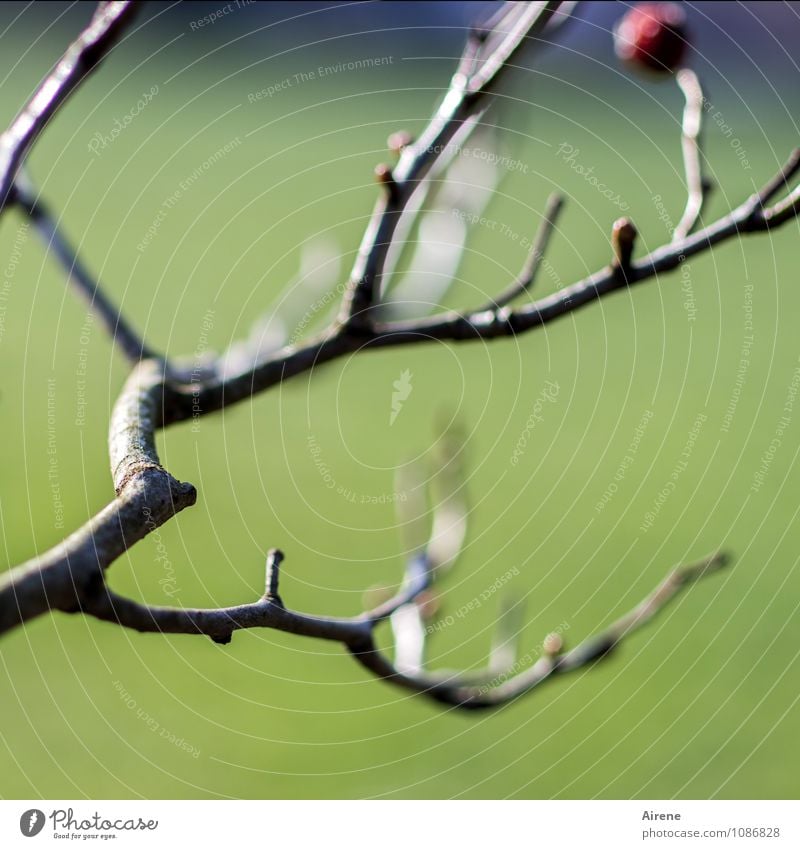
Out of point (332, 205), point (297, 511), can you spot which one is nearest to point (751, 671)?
point (297, 511)

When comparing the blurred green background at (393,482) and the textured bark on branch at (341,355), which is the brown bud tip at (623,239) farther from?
the blurred green background at (393,482)

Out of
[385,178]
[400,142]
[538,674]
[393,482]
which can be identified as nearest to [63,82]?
[385,178]

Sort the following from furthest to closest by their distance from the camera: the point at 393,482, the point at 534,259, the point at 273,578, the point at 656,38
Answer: the point at 393,482, the point at 656,38, the point at 534,259, the point at 273,578

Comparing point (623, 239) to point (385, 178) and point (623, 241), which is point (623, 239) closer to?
point (623, 241)

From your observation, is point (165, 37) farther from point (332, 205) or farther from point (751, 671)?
point (751, 671)

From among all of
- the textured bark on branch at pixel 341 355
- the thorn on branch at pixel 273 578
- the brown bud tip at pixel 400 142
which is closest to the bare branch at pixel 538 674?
the textured bark on branch at pixel 341 355
